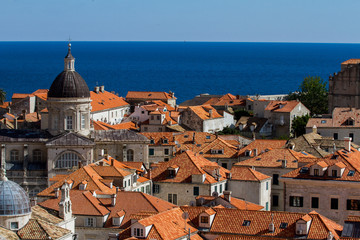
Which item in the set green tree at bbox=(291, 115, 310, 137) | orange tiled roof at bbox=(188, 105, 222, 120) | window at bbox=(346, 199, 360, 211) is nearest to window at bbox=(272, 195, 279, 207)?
window at bbox=(346, 199, 360, 211)

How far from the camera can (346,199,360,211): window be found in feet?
187

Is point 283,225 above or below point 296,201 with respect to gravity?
below

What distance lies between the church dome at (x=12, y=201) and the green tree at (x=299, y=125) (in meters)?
52.2

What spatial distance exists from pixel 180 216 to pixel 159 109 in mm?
56206

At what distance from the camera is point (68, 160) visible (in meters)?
72.0

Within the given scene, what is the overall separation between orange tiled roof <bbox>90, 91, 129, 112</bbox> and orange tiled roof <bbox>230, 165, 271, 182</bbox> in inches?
1711

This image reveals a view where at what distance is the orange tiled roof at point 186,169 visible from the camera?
215ft

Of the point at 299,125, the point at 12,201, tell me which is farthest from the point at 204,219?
the point at 299,125

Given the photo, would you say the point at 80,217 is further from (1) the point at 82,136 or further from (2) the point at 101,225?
(1) the point at 82,136

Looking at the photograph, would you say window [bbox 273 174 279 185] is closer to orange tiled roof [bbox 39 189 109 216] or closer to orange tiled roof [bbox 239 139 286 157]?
orange tiled roof [bbox 239 139 286 157]

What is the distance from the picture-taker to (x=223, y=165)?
250 feet

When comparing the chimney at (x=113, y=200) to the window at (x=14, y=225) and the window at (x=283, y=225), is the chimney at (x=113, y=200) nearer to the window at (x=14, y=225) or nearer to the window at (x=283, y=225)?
the window at (x=14, y=225)

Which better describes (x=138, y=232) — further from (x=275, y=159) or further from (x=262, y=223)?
(x=275, y=159)

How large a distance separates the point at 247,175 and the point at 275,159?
4959 mm
